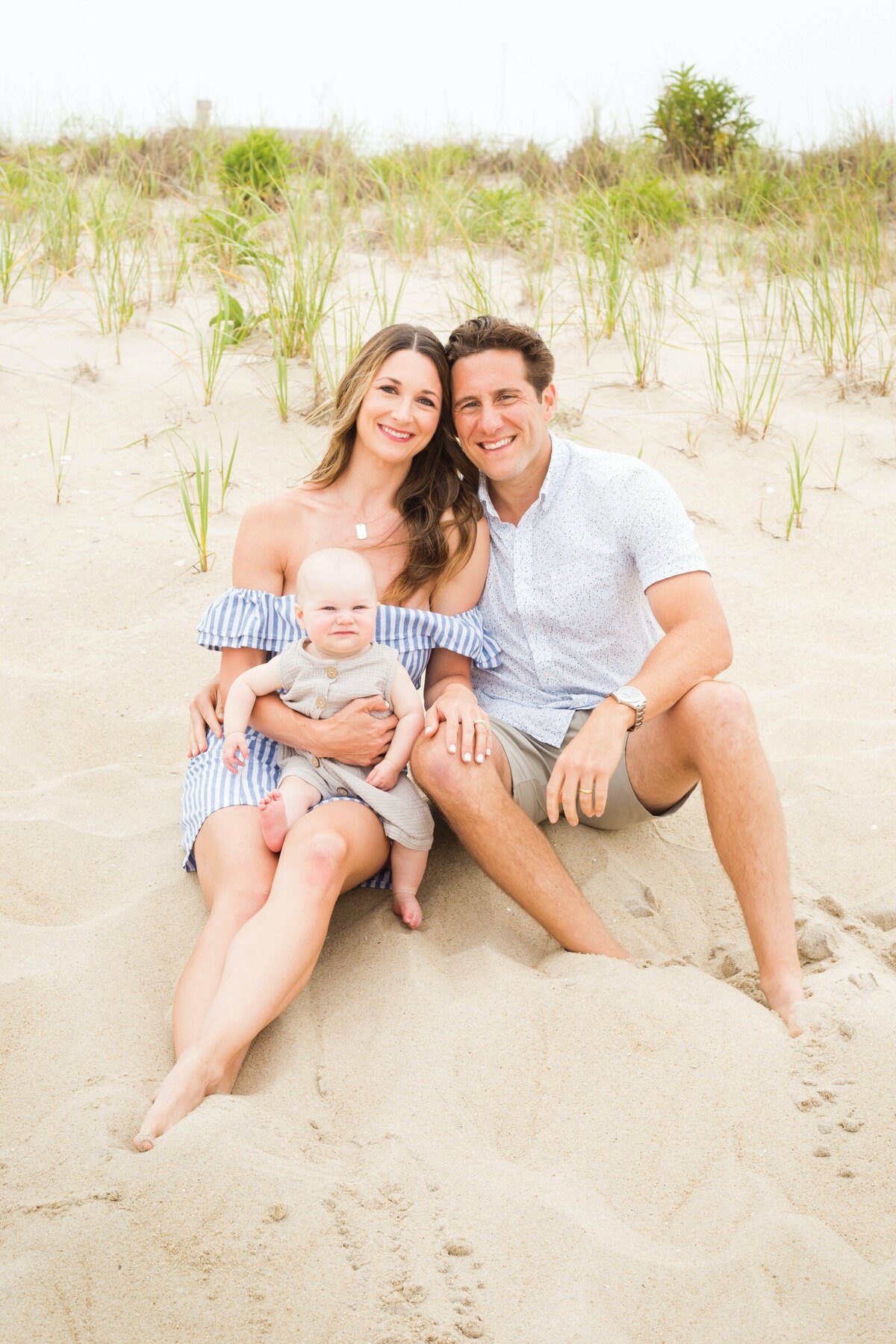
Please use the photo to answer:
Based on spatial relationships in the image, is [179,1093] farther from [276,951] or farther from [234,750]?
[234,750]

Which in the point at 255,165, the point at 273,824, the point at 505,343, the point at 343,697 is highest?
the point at 255,165

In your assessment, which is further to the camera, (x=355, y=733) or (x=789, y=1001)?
(x=355, y=733)

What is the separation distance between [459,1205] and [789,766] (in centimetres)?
201

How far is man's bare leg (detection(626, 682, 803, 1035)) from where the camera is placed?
2443mm

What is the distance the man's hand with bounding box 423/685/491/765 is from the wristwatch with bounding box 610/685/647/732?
12.7 inches

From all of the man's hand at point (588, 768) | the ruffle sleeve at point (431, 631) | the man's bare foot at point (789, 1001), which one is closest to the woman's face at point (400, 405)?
the ruffle sleeve at point (431, 631)

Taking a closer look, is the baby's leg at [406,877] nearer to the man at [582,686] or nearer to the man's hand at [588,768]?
the man at [582,686]

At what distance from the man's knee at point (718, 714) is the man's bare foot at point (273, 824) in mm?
969

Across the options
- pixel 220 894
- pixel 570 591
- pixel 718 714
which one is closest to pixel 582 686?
pixel 570 591

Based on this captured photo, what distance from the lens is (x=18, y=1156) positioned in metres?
1.96

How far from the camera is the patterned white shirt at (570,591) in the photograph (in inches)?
116

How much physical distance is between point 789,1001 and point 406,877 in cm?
93

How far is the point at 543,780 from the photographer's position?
9.75ft

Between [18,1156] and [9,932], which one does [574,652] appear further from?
[18,1156]
